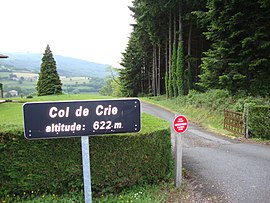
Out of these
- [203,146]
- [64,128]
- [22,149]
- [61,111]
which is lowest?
[203,146]

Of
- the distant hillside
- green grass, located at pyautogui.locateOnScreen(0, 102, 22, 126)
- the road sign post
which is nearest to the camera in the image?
the road sign post

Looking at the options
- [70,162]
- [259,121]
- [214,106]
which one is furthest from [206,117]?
[70,162]

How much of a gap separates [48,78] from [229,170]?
3060cm

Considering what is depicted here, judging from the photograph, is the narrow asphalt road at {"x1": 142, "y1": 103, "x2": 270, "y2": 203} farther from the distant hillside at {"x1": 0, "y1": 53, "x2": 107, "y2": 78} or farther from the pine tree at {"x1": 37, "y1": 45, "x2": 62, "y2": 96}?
the distant hillside at {"x1": 0, "y1": 53, "x2": 107, "y2": 78}

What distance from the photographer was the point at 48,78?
32.5m

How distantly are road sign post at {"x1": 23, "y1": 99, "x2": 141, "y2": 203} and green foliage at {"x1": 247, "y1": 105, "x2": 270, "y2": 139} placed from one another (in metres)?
7.98

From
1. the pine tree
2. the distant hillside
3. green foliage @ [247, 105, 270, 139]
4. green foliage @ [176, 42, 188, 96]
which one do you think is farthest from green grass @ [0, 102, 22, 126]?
the distant hillside

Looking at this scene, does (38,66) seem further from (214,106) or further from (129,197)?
(129,197)

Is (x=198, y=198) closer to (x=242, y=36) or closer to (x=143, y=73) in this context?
(x=242, y=36)

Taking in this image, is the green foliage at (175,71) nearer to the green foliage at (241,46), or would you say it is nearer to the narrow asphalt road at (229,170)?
the green foliage at (241,46)

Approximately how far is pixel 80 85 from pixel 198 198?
38372 mm

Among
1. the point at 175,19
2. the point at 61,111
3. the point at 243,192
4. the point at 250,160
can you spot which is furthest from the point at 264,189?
the point at 175,19

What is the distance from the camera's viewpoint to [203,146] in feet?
27.5

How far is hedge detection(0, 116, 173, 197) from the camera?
13.4 ft
